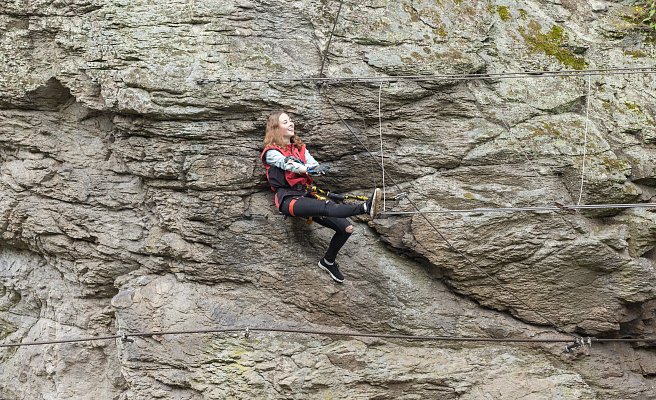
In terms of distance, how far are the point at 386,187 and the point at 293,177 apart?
0.99 meters

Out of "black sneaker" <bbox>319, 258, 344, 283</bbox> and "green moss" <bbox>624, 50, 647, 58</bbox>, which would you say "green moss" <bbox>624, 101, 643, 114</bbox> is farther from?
"black sneaker" <bbox>319, 258, 344, 283</bbox>

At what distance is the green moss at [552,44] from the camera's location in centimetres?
726

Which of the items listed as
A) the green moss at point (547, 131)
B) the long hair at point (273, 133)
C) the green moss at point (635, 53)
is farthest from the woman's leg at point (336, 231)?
the green moss at point (635, 53)

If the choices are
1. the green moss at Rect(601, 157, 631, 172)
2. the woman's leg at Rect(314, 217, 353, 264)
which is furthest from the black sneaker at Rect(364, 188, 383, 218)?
the green moss at Rect(601, 157, 631, 172)

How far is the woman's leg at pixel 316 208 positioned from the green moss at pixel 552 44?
2.51 meters

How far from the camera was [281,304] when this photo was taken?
7203mm

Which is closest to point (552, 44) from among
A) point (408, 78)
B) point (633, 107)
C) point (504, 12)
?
point (504, 12)

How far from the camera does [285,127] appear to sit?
6.68m

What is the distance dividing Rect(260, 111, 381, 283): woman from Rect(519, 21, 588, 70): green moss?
95.7 inches

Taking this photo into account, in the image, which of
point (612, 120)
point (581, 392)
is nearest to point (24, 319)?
point (581, 392)

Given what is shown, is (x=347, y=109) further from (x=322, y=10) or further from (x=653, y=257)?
(x=653, y=257)

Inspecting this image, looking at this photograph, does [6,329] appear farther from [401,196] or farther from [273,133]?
[401,196]

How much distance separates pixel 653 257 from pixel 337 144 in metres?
3.17

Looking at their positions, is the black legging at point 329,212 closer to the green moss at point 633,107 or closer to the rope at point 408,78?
the rope at point 408,78
